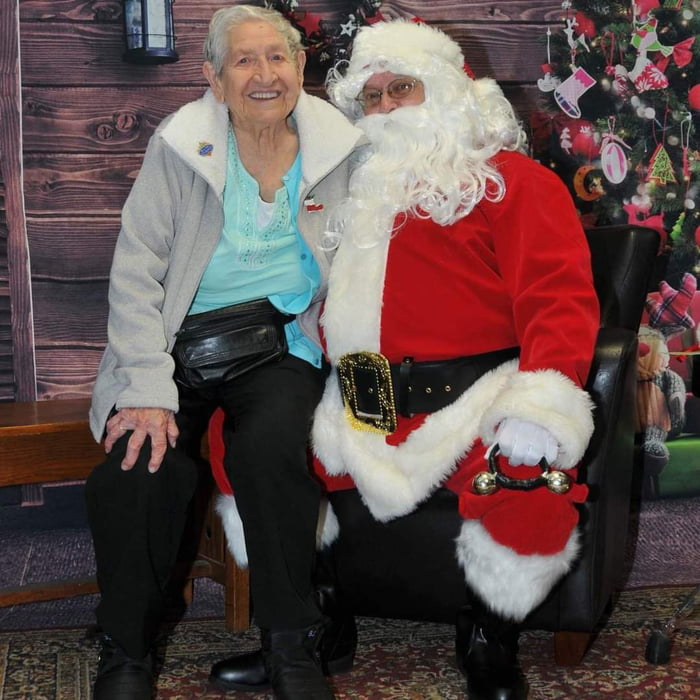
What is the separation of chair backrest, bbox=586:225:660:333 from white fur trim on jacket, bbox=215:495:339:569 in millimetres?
741

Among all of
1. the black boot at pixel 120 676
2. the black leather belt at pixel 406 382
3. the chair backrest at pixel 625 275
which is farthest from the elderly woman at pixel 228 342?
the chair backrest at pixel 625 275

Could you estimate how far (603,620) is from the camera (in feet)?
7.47

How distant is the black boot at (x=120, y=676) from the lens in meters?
1.63

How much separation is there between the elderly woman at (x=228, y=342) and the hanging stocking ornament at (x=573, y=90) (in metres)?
1.54

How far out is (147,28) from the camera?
2.87 m

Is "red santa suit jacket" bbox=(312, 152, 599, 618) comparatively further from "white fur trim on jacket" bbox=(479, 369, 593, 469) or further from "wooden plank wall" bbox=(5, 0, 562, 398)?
"wooden plank wall" bbox=(5, 0, 562, 398)

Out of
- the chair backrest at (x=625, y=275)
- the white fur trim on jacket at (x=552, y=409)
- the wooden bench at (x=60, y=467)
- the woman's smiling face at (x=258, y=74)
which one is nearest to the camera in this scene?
the white fur trim on jacket at (x=552, y=409)

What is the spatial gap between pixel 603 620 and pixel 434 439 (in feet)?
2.77

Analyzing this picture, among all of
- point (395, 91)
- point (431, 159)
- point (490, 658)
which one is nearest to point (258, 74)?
point (395, 91)

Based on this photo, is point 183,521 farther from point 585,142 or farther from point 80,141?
point 585,142

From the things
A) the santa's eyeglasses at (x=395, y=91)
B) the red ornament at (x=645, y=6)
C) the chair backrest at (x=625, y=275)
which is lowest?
the chair backrest at (x=625, y=275)

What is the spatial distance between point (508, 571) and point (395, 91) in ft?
3.26

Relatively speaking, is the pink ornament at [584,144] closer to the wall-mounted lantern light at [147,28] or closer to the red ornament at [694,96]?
the red ornament at [694,96]

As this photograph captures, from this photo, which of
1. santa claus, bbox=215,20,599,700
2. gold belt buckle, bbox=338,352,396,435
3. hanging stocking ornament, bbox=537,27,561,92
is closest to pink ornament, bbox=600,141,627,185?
hanging stocking ornament, bbox=537,27,561,92
